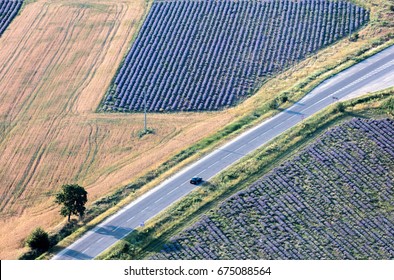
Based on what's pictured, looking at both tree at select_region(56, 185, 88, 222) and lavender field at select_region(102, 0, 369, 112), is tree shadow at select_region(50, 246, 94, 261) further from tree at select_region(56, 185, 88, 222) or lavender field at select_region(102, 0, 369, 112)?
lavender field at select_region(102, 0, 369, 112)

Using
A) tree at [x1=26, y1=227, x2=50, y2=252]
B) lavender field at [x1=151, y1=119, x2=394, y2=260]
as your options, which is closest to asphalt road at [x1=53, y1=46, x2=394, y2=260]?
tree at [x1=26, y1=227, x2=50, y2=252]

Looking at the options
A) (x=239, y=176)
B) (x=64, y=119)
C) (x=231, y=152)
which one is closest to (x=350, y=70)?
(x=231, y=152)

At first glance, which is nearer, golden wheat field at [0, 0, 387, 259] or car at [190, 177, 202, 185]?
car at [190, 177, 202, 185]

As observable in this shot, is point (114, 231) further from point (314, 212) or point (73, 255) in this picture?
point (314, 212)

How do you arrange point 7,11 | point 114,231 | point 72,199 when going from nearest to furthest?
point 114,231
point 72,199
point 7,11

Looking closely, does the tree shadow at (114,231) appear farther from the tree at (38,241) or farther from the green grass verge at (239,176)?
the tree at (38,241)
